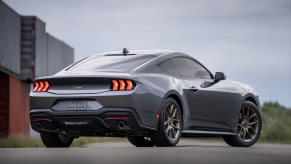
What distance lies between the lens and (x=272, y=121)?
1107 inches

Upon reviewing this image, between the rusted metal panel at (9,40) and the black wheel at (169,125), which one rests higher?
the rusted metal panel at (9,40)

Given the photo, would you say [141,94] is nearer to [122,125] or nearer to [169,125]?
[122,125]

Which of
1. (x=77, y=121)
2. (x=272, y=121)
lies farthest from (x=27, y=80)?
(x=77, y=121)

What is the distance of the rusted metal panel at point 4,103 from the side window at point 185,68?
20.0m

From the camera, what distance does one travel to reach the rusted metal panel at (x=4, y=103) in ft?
103

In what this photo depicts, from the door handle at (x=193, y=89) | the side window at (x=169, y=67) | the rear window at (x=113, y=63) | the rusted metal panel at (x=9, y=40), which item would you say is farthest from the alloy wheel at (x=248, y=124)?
the rusted metal panel at (x=9, y=40)

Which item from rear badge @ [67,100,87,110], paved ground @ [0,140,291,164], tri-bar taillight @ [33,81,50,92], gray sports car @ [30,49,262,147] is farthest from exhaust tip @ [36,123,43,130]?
paved ground @ [0,140,291,164]

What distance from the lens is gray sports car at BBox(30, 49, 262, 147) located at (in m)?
10.4

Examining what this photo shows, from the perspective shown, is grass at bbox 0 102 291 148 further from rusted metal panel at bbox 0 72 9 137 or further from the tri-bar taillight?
the tri-bar taillight

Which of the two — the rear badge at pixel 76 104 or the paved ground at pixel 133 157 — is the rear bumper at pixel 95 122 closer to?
the rear badge at pixel 76 104

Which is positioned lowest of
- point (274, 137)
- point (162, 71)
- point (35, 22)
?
point (274, 137)

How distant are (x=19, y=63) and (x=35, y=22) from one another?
2.11 m

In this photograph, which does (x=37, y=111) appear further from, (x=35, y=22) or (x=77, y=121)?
(x=35, y=22)

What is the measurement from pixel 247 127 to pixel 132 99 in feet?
11.8
